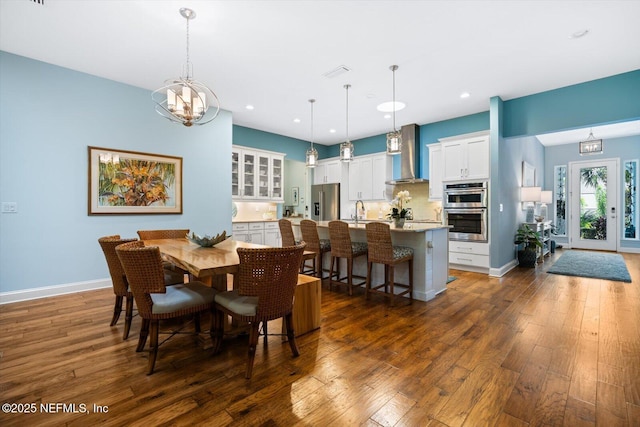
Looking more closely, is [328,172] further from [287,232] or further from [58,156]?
[58,156]

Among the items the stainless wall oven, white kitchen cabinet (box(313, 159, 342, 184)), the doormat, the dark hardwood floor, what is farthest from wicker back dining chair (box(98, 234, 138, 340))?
the doormat

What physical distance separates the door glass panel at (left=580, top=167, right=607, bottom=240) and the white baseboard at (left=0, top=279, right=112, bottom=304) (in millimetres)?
11003

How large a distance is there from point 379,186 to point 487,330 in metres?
4.44

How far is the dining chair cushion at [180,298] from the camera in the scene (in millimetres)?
1975

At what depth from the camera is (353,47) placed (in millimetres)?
3240

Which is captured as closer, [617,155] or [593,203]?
→ [617,155]

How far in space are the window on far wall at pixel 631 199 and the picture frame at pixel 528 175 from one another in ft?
7.65

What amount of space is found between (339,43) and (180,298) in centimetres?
296

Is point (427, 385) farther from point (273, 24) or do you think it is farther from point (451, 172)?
point (451, 172)

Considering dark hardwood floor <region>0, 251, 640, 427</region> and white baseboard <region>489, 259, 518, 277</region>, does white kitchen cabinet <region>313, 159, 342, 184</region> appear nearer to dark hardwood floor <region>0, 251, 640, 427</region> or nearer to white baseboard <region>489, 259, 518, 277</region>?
white baseboard <region>489, 259, 518, 277</region>

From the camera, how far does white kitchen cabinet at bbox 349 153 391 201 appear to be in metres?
6.73

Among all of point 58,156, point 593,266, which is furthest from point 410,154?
point 58,156

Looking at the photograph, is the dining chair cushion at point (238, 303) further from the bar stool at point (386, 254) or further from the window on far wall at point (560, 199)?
the window on far wall at point (560, 199)

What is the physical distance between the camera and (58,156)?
12.1 feet
